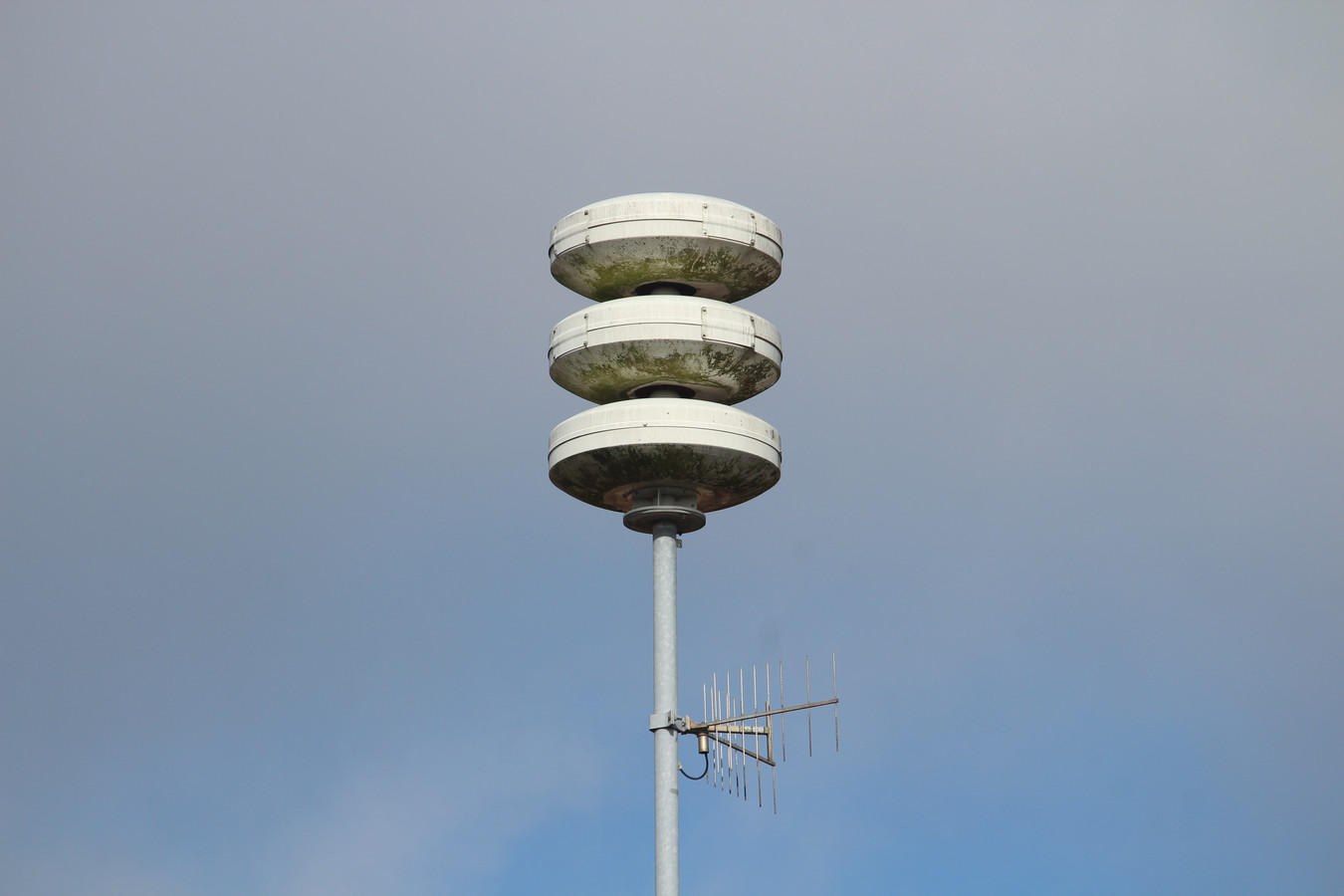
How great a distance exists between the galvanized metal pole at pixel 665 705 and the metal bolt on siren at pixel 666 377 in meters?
0.03

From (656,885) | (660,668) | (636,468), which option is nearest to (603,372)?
(636,468)

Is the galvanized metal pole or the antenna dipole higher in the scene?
the antenna dipole

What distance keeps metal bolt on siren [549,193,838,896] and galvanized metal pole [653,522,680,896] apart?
0.11 ft

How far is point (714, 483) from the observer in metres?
58.0

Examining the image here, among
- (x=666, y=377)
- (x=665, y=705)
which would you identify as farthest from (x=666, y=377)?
(x=665, y=705)

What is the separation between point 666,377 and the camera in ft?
191

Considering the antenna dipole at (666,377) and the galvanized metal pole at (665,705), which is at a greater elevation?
the antenna dipole at (666,377)

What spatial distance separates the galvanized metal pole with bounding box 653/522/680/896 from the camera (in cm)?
5609

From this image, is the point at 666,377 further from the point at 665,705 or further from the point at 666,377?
the point at 665,705

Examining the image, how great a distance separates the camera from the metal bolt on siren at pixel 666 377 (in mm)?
56500

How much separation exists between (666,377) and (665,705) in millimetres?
8255

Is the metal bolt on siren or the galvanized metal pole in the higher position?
the metal bolt on siren

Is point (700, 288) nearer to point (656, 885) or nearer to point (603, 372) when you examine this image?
point (603, 372)

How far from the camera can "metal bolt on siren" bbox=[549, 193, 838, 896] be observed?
56.5 meters
